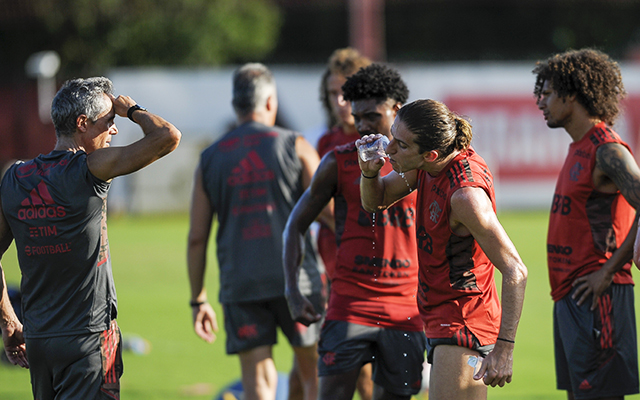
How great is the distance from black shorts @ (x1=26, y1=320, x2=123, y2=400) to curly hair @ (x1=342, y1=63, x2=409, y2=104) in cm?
208

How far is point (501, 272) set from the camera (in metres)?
3.53

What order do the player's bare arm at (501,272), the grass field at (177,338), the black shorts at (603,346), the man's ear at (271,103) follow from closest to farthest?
the player's bare arm at (501,272)
the black shorts at (603,346)
the man's ear at (271,103)
the grass field at (177,338)

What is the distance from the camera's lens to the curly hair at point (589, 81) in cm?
481

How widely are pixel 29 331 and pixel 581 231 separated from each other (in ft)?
10.6

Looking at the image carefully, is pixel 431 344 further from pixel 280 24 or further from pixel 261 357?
pixel 280 24

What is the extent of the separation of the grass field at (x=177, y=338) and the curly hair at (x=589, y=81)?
110 inches

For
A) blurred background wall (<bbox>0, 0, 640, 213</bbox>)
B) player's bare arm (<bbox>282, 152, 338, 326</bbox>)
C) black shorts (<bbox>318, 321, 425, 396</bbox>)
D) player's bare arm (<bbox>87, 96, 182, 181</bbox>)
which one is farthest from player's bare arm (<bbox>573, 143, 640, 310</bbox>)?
blurred background wall (<bbox>0, 0, 640, 213</bbox>)

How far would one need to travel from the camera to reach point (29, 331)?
391cm

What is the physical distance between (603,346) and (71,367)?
3052 mm

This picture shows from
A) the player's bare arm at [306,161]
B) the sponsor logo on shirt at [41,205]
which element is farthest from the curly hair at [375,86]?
the sponsor logo on shirt at [41,205]

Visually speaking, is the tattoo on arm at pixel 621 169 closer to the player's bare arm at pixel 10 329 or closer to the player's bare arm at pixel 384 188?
the player's bare arm at pixel 384 188

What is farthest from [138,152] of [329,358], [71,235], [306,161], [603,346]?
[603,346]

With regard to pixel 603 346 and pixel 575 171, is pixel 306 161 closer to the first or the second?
pixel 575 171

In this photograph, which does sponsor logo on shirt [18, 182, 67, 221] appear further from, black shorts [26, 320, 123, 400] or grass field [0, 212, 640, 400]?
grass field [0, 212, 640, 400]
